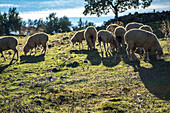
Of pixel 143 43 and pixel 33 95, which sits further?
pixel 143 43

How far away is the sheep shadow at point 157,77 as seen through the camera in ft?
29.4

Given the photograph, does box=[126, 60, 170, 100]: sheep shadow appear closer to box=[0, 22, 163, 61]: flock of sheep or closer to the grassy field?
the grassy field

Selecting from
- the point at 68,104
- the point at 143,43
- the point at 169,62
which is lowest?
the point at 68,104

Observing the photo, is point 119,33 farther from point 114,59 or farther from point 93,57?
point 93,57

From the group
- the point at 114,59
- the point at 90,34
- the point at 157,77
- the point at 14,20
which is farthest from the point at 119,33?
the point at 14,20

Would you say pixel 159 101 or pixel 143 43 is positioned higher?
pixel 143 43

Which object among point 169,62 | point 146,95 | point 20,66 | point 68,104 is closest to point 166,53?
point 169,62

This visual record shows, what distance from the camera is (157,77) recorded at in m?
10.8

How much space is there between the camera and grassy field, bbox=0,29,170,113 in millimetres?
8148

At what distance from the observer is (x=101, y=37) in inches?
701

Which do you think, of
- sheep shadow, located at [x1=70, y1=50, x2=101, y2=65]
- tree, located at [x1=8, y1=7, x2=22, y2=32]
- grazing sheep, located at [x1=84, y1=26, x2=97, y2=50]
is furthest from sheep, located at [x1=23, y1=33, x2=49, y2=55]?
tree, located at [x1=8, y1=7, x2=22, y2=32]

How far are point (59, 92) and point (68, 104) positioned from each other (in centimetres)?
154

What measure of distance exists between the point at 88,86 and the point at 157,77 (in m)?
→ 3.88

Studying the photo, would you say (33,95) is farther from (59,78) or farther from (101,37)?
(101,37)
